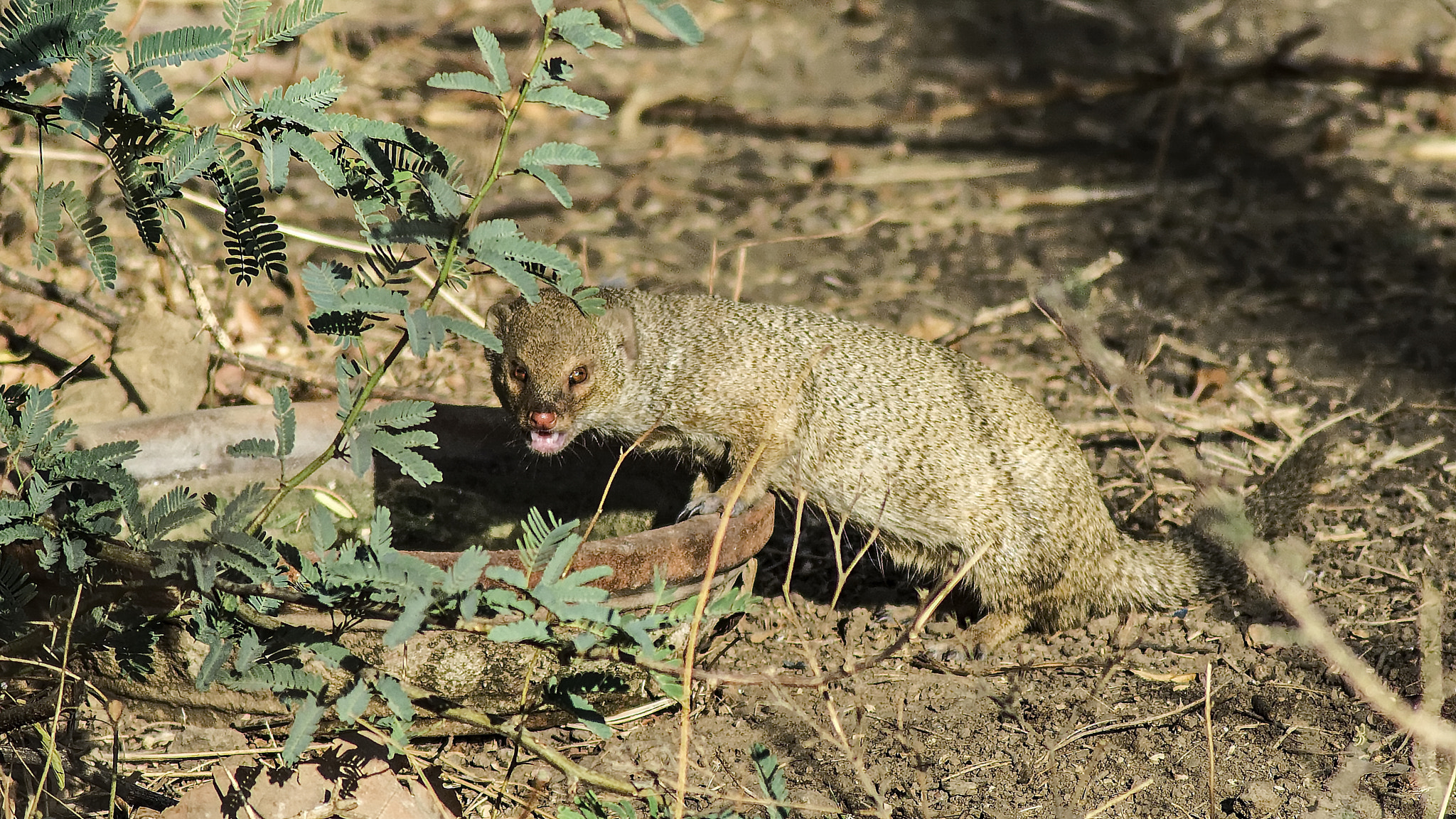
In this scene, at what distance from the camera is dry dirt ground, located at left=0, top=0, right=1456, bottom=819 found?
11.7ft

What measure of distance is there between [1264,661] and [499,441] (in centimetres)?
263

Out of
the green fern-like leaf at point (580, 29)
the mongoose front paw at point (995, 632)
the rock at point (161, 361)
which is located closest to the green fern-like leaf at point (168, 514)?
the green fern-like leaf at point (580, 29)

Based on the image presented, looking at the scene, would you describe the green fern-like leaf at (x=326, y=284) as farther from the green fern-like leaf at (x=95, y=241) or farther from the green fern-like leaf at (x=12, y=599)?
the green fern-like leaf at (x=12, y=599)

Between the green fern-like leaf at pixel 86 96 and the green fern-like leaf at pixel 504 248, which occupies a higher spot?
the green fern-like leaf at pixel 86 96

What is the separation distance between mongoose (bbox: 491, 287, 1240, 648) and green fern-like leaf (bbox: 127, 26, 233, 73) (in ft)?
5.35

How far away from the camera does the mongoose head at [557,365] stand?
397cm

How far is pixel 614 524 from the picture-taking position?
431cm

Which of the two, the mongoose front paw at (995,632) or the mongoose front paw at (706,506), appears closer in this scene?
the mongoose front paw at (706,506)

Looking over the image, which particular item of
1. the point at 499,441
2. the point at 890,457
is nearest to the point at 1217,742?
the point at 890,457

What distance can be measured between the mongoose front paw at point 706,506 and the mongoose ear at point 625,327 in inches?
22.5

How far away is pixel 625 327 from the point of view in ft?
14.1

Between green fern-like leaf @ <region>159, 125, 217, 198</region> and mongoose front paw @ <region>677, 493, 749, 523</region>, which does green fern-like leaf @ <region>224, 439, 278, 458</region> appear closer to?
green fern-like leaf @ <region>159, 125, 217, 198</region>

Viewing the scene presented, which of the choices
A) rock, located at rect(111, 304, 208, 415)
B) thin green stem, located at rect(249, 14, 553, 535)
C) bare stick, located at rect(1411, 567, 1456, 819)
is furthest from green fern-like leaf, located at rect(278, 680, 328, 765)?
bare stick, located at rect(1411, 567, 1456, 819)

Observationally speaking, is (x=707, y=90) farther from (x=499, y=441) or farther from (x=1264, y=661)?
(x=1264, y=661)
